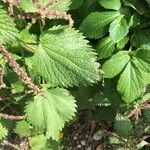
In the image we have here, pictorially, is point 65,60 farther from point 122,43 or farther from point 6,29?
point 122,43

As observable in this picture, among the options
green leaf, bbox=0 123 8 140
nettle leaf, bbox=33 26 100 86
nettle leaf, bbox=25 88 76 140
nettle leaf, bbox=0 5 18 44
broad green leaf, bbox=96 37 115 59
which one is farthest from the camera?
green leaf, bbox=0 123 8 140

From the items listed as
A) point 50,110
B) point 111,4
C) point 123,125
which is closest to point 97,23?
point 111,4

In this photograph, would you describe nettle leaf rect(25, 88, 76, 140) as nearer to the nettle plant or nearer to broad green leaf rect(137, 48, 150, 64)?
the nettle plant

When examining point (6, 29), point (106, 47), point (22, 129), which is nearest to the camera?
point (6, 29)

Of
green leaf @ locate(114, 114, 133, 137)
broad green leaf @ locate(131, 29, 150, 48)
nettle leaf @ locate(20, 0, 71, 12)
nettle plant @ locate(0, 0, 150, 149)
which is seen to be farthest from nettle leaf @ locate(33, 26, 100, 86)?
green leaf @ locate(114, 114, 133, 137)

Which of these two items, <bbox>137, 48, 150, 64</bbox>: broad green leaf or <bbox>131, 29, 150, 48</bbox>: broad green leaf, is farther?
<bbox>131, 29, 150, 48</bbox>: broad green leaf

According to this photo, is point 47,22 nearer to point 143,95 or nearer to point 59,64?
point 59,64
